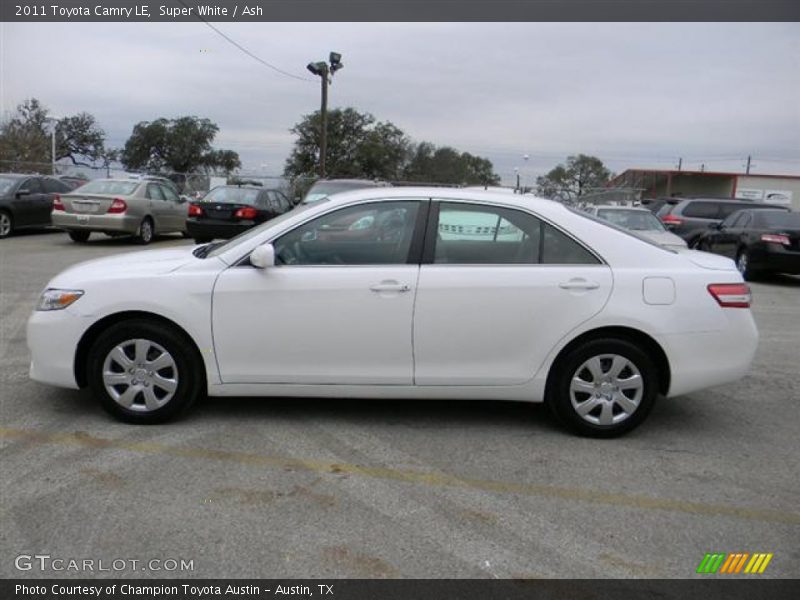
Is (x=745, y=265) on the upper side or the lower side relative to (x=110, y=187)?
lower

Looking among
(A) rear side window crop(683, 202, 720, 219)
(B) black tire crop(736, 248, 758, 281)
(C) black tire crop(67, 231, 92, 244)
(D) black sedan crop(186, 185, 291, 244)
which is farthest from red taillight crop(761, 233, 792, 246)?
(C) black tire crop(67, 231, 92, 244)

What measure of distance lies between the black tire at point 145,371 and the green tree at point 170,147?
7621 cm

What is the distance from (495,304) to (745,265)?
10.6 m

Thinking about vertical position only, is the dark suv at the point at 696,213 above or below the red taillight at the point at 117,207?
above

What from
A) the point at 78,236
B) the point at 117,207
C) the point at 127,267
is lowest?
the point at 78,236

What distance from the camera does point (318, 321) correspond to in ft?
14.4

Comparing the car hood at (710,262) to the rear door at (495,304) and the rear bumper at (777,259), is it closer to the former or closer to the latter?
the rear door at (495,304)

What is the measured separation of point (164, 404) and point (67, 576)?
64.9 inches

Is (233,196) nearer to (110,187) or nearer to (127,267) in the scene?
(110,187)

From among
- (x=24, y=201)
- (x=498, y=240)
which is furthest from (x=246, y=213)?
(x=498, y=240)

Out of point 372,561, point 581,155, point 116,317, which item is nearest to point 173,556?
point 372,561

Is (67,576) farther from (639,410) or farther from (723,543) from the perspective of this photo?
(639,410)

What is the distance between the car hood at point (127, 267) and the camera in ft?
14.9

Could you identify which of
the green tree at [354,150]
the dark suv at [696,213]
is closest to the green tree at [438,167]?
the green tree at [354,150]
